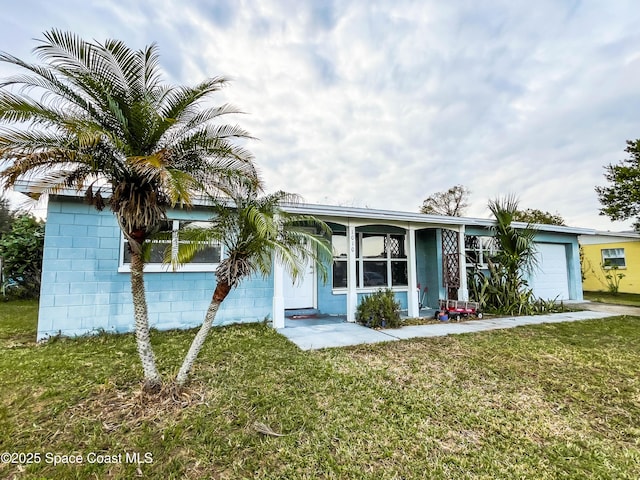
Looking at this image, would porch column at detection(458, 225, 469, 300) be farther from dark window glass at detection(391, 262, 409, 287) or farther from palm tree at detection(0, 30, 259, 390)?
palm tree at detection(0, 30, 259, 390)

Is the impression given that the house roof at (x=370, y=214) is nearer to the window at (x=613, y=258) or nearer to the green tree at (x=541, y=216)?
the window at (x=613, y=258)

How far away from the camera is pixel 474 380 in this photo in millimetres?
3859

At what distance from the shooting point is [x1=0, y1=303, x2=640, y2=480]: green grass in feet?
7.46

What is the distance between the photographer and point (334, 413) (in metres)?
3.01

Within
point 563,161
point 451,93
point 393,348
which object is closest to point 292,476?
point 393,348

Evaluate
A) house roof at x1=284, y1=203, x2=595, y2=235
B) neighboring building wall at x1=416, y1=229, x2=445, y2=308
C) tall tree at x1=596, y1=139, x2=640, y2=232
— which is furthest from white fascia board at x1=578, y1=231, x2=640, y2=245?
neighboring building wall at x1=416, y1=229, x2=445, y2=308

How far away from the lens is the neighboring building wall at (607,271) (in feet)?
47.6

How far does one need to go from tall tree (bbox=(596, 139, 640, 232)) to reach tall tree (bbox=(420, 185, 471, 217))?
1109 centimetres

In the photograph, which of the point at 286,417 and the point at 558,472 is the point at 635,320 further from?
the point at 286,417

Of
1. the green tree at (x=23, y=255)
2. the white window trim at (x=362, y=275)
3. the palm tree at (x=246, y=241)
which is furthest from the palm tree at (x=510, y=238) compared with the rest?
the green tree at (x=23, y=255)

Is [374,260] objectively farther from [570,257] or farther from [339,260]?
[570,257]

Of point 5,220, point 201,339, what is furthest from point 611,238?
point 5,220

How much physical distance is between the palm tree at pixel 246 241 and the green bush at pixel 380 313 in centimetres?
340

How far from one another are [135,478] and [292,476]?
44.2 inches
